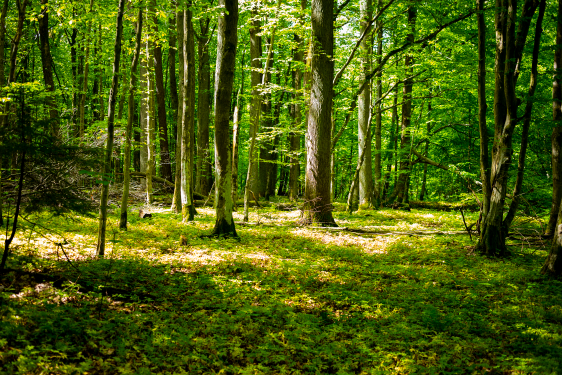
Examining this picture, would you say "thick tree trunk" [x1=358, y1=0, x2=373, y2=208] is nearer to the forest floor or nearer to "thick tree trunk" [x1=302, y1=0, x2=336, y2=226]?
"thick tree trunk" [x1=302, y1=0, x2=336, y2=226]

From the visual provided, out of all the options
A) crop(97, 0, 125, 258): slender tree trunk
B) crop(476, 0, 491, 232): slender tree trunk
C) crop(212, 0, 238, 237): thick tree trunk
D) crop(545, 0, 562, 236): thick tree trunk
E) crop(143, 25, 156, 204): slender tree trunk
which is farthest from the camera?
crop(143, 25, 156, 204): slender tree trunk

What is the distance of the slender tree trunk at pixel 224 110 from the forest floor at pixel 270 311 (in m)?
1.05

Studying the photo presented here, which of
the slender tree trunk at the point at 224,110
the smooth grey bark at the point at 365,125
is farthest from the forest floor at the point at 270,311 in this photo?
the smooth grey bark at the point at 365,125

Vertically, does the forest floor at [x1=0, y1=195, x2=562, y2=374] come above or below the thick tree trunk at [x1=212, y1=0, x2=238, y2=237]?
below

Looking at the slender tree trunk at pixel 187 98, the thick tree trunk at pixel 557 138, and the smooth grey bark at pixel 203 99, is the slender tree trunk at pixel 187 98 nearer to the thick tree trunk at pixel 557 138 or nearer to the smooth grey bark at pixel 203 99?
the smooth grey bark at pixel 203 99

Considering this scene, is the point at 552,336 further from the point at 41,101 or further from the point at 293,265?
the point at 41,101

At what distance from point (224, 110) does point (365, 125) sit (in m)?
8.57

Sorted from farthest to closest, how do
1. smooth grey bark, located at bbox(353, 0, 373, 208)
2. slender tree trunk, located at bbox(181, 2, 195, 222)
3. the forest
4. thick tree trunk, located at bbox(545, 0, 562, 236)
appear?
smooth grey bark, located at bbox(353, 0, 373, 208) → slender tree trunk, located at bbox(181, 2, 195, 222) → thick tree trunk, located at bbox(545, 0, 562, 236) → the forest

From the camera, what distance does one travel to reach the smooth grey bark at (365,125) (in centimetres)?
1434

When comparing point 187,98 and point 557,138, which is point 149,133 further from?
point 557,138

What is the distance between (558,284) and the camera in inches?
238

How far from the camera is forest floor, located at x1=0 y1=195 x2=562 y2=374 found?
344 centimetres

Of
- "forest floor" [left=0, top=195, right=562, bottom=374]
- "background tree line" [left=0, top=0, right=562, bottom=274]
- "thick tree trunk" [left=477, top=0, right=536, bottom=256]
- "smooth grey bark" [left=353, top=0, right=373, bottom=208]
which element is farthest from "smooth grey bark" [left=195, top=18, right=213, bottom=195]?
"thick tree trunk" [left=477, top=0, right=536, bottom=256]

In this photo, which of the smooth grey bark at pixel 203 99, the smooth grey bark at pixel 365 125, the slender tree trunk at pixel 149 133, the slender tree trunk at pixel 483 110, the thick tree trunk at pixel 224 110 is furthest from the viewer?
the smooth grey bark at pixel 203 99
